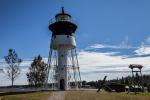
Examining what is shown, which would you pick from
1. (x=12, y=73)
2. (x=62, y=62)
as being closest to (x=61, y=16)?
(x=62, y=62)

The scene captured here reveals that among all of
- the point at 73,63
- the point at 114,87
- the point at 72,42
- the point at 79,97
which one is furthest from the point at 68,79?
the point at 79,97

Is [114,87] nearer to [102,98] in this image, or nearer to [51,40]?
[51,40]

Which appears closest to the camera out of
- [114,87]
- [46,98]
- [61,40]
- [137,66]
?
[46,98]

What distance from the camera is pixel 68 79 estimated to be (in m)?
48.8

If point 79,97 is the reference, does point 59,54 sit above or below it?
above

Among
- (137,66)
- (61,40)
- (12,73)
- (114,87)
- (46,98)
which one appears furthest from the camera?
(12,73)

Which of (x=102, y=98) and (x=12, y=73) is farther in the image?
(x=12, y=73)

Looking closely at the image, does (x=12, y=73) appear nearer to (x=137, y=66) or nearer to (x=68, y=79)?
(x=68, y=79)

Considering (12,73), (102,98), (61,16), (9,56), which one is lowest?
(102,98)

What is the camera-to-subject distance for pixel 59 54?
4850 cm

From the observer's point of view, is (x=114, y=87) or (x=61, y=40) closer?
(x=61, y=40)

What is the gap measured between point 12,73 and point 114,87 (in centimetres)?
2312

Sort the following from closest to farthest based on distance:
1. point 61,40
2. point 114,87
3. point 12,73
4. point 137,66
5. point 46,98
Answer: point 46,98 → point 137,66 → point 61,40 → point 114,87 → point 12,73

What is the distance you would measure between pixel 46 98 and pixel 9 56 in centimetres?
3365
